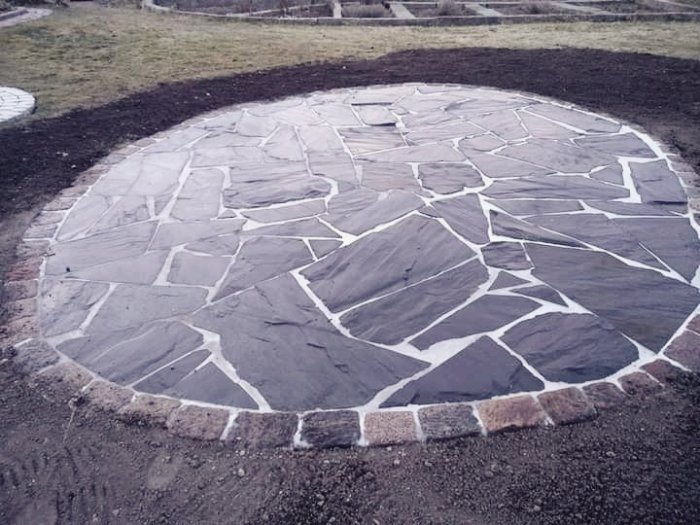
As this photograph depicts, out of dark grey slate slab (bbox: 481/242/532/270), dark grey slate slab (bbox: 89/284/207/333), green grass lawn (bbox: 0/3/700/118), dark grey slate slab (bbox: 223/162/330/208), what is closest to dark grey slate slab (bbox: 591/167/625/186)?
dark grey slate slab (bbox: 481/242/532/270)

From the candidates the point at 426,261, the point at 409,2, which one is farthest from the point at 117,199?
the point at 409,2

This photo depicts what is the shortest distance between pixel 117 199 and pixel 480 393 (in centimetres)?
322

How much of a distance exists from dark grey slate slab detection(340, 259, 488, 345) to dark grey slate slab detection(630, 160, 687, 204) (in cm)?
179

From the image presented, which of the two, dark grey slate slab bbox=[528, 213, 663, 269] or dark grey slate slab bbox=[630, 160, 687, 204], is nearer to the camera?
dark grey slate slab bbox=[528, 213, 663, 269]

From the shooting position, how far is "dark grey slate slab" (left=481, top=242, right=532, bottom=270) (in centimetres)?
335

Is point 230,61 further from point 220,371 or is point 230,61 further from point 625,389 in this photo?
point 625,389

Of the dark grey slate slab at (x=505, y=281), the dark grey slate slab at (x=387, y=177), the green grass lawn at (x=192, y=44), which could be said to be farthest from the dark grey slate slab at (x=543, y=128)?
the green grass lawn at (x=192, y=44)

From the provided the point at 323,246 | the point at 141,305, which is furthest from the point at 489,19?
the point at 141,305

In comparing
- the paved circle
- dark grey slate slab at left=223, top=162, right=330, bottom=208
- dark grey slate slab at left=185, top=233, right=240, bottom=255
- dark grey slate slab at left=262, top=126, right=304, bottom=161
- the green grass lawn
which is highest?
the green grass lawn

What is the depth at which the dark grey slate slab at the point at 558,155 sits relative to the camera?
4605 mm

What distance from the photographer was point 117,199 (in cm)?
425

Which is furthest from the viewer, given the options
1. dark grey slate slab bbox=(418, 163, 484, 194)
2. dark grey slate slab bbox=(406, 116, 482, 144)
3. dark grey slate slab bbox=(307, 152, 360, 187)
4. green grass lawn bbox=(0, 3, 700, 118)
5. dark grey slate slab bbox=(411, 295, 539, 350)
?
green grass lawn bbox=(0, 3, 700, 118)

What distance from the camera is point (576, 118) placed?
5617 millimetres

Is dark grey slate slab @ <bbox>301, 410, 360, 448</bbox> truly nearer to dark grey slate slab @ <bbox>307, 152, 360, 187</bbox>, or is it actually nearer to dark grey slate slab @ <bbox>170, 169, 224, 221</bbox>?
dark grey slate slab @ <bbox>170, 169, 224, 221</bbox>
